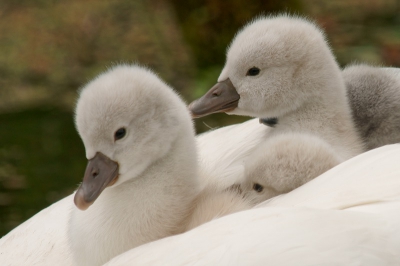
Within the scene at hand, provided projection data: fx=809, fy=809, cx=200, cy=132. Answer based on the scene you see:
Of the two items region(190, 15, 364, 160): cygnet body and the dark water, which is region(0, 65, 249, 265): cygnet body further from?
the dark water

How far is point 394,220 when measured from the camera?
1.26 m

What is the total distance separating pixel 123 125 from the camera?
61.6 inches

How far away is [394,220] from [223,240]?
0.27 meters

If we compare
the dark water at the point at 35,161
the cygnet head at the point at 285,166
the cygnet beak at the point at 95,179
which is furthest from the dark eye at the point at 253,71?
the dark water at the point at 35,161

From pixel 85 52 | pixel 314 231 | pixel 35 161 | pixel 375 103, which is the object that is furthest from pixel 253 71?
pixel 85 52

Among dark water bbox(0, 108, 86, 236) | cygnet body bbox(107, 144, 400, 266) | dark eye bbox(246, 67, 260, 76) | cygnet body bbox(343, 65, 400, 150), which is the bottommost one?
cygnet body bbox(107, 144, 400, 266)

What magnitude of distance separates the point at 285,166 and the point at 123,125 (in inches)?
12.7

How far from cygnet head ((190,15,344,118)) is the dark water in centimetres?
184

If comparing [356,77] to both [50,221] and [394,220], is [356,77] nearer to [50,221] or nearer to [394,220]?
[394,220]

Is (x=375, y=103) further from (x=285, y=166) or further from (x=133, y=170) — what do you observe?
(x=133, y=170)

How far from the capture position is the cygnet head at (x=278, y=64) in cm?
178

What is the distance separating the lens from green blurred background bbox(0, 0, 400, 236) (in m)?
3.91

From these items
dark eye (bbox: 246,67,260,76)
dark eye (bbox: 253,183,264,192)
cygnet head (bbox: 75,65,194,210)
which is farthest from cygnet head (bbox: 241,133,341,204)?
dark eye (bbox: 246,67,260,76)

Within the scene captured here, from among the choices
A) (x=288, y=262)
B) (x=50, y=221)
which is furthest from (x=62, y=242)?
(x=288, y=262)
